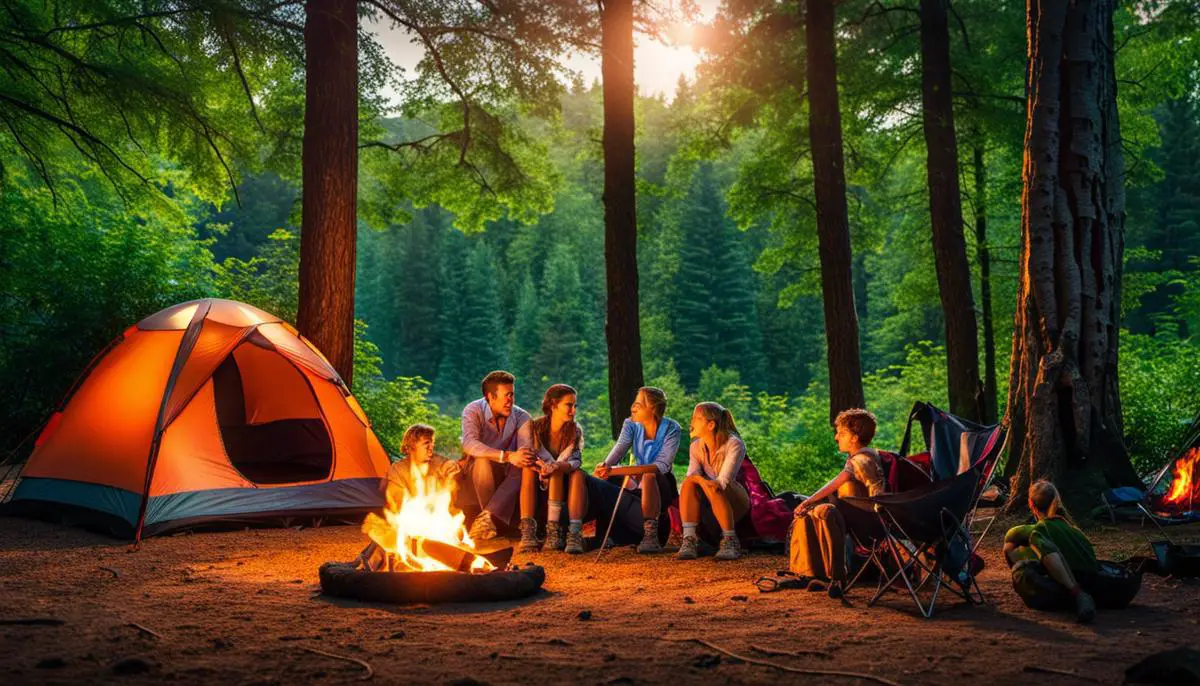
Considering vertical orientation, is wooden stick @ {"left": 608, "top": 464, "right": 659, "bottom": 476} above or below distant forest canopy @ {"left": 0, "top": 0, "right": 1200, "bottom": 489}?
below

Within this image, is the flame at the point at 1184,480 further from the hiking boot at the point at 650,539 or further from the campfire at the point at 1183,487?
the hiking boot at the point at 650,539

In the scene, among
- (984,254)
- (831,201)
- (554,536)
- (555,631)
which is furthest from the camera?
(984,254)

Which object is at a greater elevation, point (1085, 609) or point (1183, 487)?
point (1183, 487)

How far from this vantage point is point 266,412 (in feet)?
32.2

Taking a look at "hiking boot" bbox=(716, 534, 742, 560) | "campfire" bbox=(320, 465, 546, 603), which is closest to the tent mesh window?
"campfire" bbox=(320, 465, 546, 603)

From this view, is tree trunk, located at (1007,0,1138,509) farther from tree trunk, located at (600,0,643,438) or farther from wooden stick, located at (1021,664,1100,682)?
tree trunk, located at (600,0,643,438)

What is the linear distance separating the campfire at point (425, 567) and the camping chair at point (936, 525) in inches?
74.5

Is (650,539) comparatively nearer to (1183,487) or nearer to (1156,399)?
(1183,487)

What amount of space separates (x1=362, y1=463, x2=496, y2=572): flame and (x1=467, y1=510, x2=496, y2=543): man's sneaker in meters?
0.96

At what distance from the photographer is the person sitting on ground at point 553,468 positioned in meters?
7.00

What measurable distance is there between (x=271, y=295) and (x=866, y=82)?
9.63 meters

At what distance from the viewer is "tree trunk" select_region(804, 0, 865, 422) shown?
11.7m

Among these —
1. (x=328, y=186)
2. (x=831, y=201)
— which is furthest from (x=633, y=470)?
(x=831, y=201)

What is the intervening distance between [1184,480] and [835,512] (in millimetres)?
4113
